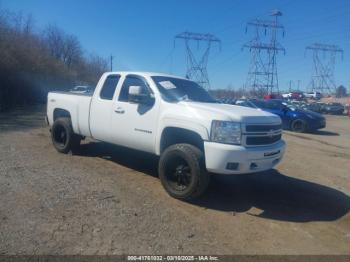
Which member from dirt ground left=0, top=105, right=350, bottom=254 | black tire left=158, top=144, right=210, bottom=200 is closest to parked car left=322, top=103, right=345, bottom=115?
dirt ground left=0, top=105, right=350, bottom=254

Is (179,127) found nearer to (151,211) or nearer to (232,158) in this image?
(232,158)

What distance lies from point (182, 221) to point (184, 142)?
1519 mm

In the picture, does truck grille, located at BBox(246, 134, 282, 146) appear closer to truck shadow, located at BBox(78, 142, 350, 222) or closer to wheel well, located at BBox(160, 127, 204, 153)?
wheel well, located at BBox(160, 127, 204, 153)

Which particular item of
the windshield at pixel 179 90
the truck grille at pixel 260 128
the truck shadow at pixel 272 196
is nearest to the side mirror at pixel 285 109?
the truck shadow at pixel 272 196

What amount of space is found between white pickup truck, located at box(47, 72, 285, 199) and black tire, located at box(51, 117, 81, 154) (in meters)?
0.26

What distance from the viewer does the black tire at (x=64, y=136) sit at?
800 centimetres

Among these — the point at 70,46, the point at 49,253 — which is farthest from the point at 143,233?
the point at 70,46

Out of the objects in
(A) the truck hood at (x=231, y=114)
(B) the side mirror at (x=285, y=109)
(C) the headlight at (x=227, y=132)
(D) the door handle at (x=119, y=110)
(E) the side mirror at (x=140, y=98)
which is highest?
(E) the side mirror at (x=140, y=98)

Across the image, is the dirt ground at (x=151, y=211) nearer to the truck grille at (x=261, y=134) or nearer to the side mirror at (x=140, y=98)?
the truck grille at (x=261, y=134)

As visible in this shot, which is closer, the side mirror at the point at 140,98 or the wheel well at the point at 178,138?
the wheel well at the point at 178,138

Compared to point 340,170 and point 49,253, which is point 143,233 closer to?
point 49,253

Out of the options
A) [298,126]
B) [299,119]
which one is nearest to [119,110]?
[299,119]

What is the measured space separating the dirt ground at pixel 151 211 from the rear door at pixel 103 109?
71cm

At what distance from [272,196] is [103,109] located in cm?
349
